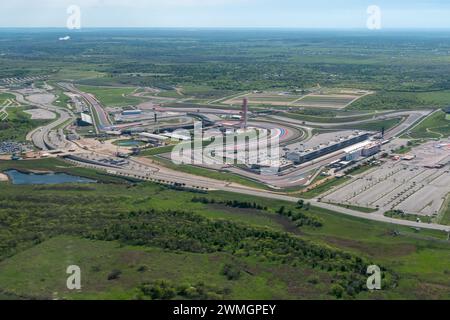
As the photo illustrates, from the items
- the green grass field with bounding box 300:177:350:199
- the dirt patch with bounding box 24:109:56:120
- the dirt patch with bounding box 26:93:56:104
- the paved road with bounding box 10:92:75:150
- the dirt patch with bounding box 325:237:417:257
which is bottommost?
the dirt patch with bounding box 325:237:417:257

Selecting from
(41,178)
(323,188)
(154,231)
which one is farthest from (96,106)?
(154,231)

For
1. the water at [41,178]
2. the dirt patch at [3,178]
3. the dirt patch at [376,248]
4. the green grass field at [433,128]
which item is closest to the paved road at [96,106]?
the water at [41,178]

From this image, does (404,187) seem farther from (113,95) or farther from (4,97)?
(4,97)

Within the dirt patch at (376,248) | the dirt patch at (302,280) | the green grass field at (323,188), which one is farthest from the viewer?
the green grass field at (323,188)

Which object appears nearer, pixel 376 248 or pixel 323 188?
pixel 376 248

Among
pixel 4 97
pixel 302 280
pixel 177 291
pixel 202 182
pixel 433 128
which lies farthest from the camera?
pixel 4 97

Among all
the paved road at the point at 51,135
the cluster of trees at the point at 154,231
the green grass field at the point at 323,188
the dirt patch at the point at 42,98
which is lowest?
the cluster of trees at the point at 154,231

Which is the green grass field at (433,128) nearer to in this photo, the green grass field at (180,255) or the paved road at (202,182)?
the paved road at (202,182)

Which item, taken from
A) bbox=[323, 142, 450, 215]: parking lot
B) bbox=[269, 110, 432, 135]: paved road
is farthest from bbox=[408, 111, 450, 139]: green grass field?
bbox=[323, 142, 450, 215]: parking lot

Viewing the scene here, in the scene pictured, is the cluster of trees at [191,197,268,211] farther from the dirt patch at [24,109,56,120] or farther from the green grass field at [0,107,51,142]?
the dirt patch at [24,109,56,120]

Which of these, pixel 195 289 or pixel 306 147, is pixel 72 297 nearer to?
pixel 195 289
